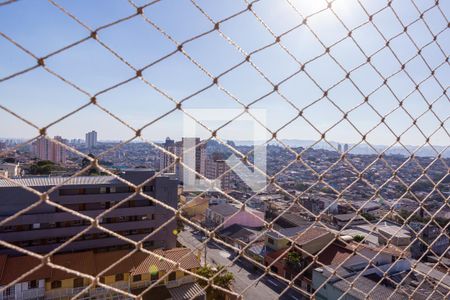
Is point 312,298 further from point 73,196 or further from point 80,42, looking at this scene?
point 73,196

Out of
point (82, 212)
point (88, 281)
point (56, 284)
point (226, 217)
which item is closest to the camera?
point (88, 281)

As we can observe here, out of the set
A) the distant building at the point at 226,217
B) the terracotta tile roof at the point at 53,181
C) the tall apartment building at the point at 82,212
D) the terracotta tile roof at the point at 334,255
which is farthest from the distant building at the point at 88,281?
the distant building at the point at 226,217

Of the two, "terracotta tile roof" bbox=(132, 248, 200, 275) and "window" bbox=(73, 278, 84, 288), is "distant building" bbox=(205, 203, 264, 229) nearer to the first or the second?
"terracotta tile roof" bbox=(132, 248, 200, 275)

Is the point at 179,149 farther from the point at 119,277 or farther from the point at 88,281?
the point at 88,281

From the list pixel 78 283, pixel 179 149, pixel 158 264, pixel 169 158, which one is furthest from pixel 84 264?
pixel 169 158

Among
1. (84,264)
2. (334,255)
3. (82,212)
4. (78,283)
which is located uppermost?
(82,212)

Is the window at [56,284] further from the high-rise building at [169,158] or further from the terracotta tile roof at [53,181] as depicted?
the high-rise building at [169,158]
